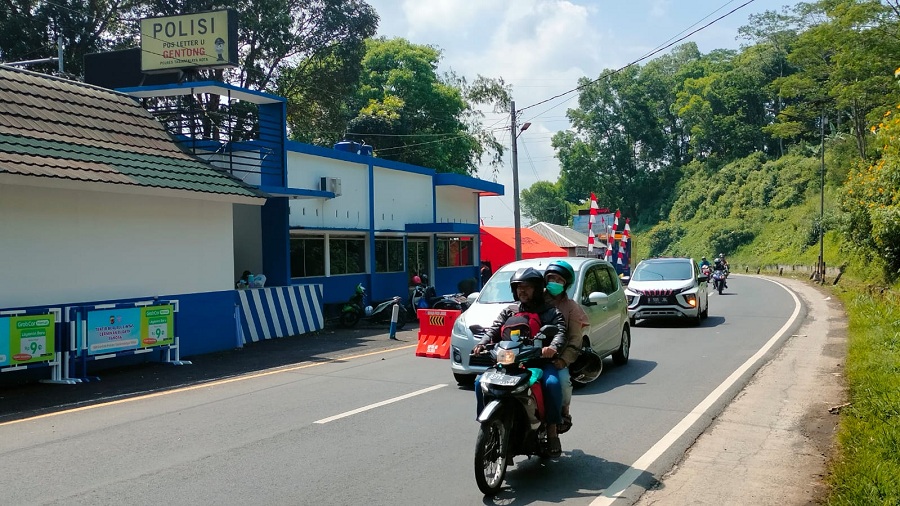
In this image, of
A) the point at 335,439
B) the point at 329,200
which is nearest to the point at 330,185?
the point at 329,200

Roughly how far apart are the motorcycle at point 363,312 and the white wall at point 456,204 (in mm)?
8418

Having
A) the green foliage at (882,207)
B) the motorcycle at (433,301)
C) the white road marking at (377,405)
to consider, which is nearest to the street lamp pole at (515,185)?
the motorcycle at (433,301)

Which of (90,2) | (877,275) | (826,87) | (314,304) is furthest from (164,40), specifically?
(826,87)

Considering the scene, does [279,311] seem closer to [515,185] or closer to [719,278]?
[515,185]

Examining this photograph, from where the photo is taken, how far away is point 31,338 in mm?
10781

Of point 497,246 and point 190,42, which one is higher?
point 190,42

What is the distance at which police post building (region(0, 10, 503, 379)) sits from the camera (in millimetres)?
Answer: 11641

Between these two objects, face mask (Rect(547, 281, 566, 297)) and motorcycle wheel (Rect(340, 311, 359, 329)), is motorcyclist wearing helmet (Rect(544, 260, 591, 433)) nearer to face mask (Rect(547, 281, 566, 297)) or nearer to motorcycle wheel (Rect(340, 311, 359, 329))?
face mask (Rect(547, 281, 566, 297))

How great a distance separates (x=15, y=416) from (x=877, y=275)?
2662 centimetres

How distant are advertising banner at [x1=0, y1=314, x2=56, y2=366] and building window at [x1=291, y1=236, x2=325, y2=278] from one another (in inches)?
390

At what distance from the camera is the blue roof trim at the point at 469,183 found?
93.0 feet

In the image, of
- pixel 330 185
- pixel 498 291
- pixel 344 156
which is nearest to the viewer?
pixel 498 291

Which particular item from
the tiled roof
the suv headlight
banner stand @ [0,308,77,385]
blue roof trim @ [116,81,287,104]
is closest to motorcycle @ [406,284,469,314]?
the suv headlight

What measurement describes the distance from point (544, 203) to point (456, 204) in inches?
3277
